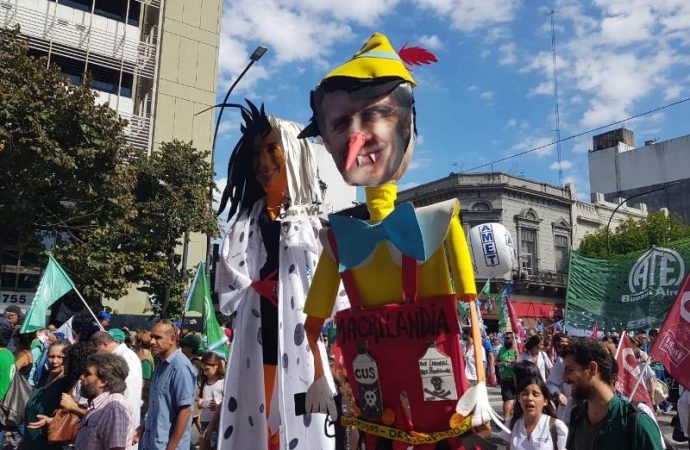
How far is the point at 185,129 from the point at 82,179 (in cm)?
992

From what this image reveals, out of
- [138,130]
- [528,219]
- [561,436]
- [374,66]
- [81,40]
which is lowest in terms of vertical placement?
[561,436]

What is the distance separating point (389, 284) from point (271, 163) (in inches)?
60.9

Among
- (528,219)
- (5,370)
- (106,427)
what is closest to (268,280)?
(106,427)

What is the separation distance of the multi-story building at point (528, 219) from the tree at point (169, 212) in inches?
693

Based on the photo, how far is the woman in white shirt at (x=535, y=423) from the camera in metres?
3.99

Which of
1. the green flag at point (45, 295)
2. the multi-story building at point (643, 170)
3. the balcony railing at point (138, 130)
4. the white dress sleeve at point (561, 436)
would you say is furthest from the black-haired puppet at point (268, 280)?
the multi-story building at point (643, 170)

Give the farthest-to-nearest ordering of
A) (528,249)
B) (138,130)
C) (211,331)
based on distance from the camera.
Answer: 1. (528,249)
2. (138,130)
3. (211,331)

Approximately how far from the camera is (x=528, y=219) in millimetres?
33406

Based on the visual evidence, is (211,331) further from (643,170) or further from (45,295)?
(643,170)

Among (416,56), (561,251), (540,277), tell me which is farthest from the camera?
(561,251)

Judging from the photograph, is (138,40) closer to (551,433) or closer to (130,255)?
(130,255)

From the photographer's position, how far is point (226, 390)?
386 centimetres

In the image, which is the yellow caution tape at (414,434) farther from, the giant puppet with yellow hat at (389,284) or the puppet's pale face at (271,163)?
the puppet's pale face at (271,163)

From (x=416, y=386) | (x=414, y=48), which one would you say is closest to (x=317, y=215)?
(x=414, y=48)
